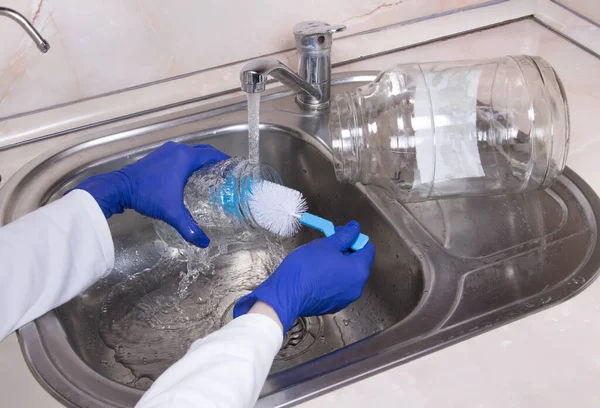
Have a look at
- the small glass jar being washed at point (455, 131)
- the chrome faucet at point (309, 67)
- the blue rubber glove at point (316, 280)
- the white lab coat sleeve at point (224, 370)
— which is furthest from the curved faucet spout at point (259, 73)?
the white lab coat sleeve at point (224, 370)

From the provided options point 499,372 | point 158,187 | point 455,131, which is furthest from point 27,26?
point 499,372

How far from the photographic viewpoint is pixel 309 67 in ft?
3.51

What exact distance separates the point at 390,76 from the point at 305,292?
38 cm

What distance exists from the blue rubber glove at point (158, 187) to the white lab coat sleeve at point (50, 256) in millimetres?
56

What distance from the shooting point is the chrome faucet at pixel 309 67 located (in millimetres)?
907

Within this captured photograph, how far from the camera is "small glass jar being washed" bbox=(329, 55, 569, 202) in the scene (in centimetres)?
85

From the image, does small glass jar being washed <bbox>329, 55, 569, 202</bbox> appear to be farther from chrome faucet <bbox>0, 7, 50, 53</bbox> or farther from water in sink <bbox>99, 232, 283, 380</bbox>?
chrome faucet <bbox>0, 7, 50, 53</bbox>

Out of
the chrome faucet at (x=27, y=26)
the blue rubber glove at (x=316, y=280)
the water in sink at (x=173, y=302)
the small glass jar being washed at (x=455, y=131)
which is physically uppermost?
the chrome faucet at (x=27, y=26)

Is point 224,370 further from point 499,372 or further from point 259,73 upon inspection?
point 259,73

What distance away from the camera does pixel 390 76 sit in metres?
0.93

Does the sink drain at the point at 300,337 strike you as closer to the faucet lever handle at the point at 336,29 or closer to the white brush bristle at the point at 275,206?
the white brush bristle at the point at 275,206

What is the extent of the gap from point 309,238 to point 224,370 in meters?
0.52

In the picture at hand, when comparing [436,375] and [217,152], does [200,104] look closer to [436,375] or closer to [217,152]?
[217,152]

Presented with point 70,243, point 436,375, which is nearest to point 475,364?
point 436,375
